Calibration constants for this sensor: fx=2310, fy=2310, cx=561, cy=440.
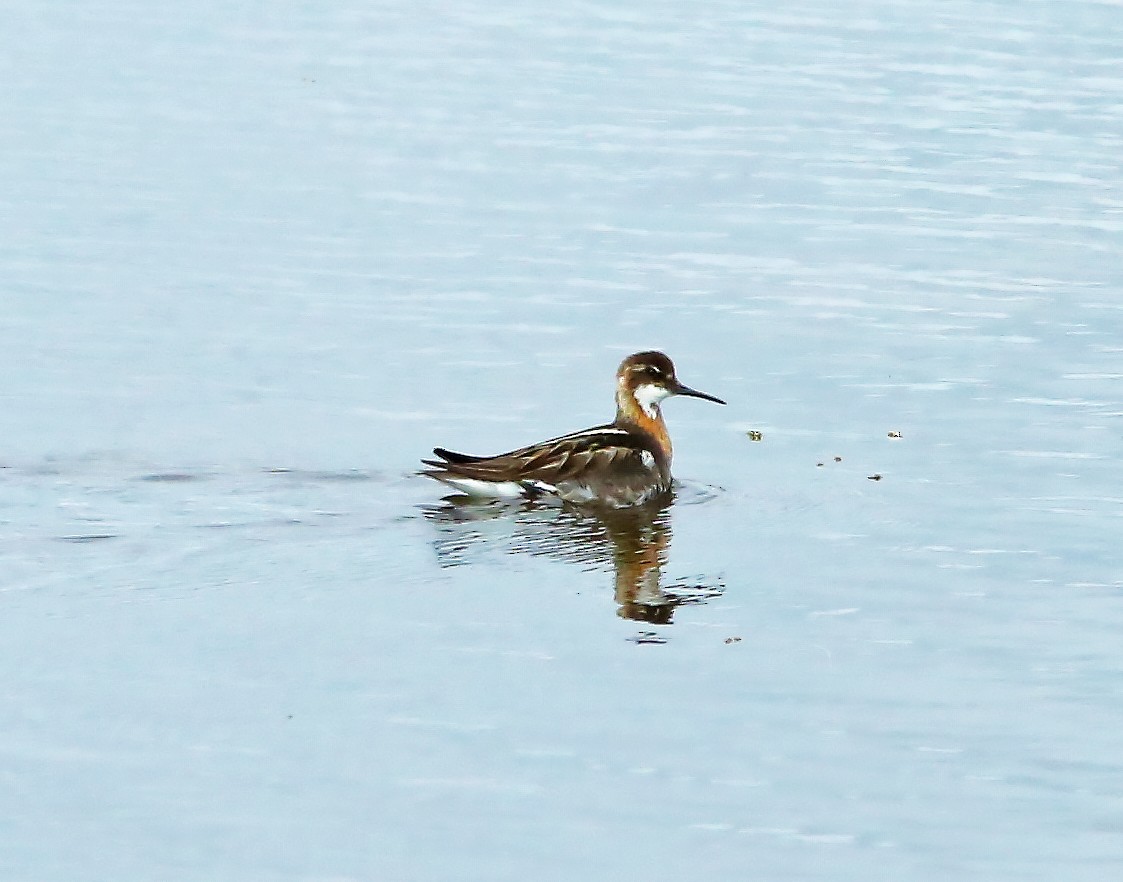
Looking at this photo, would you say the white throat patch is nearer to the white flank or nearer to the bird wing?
the bird wing

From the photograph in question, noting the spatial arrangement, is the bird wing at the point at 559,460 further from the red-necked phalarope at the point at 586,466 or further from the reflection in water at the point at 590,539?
the reflection in water at the point at 590,539

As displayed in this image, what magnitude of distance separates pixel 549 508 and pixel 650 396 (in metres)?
1.57

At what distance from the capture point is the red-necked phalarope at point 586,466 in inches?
562

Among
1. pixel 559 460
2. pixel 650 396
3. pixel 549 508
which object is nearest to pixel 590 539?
pixel 549 508

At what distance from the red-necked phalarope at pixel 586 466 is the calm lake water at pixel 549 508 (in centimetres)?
19

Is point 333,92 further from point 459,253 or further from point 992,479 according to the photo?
point 992,479

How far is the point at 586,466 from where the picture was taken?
1479 centimetres

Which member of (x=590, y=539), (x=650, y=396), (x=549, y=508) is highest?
(x=650, y=396)

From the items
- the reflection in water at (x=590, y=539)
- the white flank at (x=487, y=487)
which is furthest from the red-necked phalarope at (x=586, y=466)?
the reflection in water at (x=590, y=539)

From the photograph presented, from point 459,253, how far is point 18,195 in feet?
15.6

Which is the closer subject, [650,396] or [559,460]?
[559,460]

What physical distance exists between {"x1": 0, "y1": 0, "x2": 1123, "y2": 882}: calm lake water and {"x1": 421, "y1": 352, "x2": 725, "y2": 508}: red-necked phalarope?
188 mm

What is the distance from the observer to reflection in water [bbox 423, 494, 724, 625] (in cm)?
1240

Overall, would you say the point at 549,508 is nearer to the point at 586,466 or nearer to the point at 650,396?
the point at 586,466
